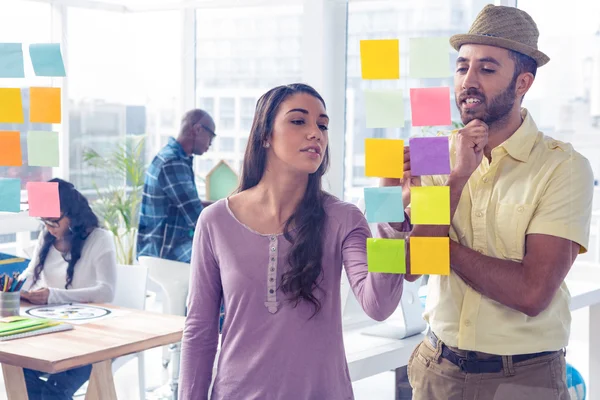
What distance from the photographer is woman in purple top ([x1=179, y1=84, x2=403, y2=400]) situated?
150 cm

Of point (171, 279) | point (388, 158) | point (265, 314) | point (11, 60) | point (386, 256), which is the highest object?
point (11, 60)

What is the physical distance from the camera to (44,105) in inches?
67.9

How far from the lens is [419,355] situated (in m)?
1.54

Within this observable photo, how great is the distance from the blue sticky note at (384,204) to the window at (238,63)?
3.49 feet

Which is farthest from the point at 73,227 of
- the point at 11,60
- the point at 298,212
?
the point at 298,212

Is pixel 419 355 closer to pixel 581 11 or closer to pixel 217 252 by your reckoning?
pixel 217 252

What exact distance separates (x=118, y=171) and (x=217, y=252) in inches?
114

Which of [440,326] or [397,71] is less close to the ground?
[397,71]

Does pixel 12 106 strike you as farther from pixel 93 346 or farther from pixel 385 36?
pixel 93 346

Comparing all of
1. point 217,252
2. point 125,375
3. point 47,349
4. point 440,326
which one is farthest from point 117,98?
point 440,326

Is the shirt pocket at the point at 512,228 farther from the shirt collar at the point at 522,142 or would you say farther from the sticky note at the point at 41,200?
the sticky note at the point at 41,200

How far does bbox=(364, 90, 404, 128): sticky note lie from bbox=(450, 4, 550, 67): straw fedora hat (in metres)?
0.14

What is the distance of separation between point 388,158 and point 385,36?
0.35 meters

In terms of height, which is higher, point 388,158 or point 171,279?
point 388,158
